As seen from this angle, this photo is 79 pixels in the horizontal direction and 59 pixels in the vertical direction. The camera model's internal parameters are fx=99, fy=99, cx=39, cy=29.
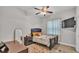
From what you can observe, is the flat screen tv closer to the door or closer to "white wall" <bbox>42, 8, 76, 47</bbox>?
"white wall" <bbox>42, 8, 76, 47</bbox>

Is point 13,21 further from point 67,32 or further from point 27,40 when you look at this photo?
point 67,32

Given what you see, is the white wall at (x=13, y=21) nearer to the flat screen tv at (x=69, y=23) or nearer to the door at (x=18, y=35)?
the door at (x=18, y=35)

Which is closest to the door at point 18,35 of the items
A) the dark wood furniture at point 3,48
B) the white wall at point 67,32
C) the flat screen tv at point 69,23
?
the dark wood furniture at point 3,48

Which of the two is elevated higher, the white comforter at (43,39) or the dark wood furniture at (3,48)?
the white comforter at (43,39)

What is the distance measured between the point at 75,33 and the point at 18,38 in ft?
2.84

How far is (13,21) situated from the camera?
150 centimetres

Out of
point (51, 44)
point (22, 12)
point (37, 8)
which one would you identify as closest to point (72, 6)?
point (37, 8)

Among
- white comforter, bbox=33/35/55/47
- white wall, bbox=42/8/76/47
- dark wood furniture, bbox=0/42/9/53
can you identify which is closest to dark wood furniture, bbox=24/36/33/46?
white comforter, bbox=33/35/55/47

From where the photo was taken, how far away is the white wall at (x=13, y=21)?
1.49 m

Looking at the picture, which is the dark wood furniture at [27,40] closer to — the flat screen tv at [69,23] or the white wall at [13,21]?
the white wall at [13,21]

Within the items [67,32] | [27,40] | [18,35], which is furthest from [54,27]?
[18,35]

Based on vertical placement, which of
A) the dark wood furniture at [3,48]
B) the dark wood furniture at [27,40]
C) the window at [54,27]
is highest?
the window at [54,27]

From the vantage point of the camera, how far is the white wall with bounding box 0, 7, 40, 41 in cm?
149
